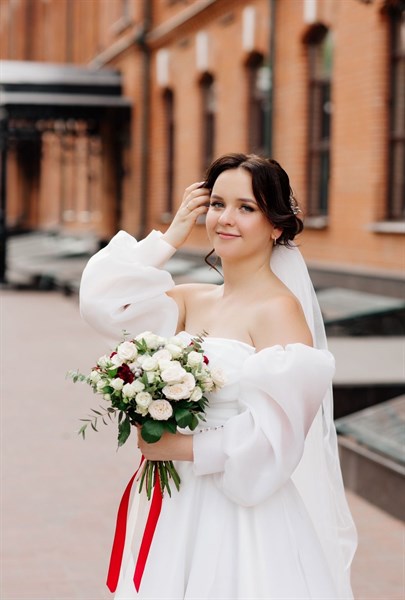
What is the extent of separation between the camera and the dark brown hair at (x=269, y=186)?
129 inches

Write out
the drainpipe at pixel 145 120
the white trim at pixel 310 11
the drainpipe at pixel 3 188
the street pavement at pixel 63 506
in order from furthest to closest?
the drainpipe at pixel 145 120
the drainpipe at pixel 3 188
the white trim at pixel 310 11
the street pavement at pixel 63 506

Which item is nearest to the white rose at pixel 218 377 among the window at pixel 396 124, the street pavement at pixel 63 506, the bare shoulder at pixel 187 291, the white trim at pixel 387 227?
the bare shoulder at pixel 187 291

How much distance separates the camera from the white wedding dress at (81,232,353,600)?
3145mm

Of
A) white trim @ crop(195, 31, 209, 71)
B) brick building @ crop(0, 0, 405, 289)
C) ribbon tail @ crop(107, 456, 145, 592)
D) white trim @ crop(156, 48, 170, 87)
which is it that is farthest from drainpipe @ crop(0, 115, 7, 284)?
ribbon tail @ crop(107, 456, 145, 592)

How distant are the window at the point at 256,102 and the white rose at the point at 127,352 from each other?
51.9 feet

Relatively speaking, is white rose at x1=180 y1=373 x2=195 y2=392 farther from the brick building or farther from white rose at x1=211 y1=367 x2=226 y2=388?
the brick building

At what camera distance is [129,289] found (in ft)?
11.5

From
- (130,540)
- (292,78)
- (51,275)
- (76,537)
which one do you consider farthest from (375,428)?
(51,275)

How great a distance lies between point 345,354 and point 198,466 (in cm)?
810

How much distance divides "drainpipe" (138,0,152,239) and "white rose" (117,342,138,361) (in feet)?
71.8

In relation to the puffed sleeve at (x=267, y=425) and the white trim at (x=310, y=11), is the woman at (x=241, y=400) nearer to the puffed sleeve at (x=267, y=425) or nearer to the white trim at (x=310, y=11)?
the puffed sleeve at (x=267, y=425)

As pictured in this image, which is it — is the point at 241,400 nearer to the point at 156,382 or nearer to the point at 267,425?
the point at 267,425

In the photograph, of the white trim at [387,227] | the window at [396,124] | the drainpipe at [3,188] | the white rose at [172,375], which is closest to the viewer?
the white rose at [172,375]

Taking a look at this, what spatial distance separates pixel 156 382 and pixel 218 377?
0.57ft
